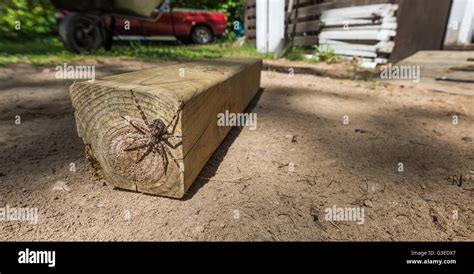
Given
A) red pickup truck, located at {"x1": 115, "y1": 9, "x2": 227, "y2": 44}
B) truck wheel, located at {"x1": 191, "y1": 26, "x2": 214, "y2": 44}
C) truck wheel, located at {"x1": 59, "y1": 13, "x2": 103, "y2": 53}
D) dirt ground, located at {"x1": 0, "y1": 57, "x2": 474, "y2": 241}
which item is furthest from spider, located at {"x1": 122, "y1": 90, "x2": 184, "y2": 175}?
truck wheel, located at {"x1": 191, "y1": 26, "x2": 214, "y2": 44}

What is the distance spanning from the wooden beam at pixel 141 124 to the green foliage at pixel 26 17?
374 inches

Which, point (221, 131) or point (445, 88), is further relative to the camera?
point (445, 88)

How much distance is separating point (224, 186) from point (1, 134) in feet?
5.51

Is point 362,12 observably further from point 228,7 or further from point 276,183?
point 228,7

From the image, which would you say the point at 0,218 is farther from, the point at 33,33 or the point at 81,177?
the point at 33,33

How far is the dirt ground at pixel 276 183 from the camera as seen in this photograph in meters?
1.24

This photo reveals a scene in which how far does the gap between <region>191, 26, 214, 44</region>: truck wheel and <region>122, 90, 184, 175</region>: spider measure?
10.6 m

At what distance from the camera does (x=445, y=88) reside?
3.79 meters

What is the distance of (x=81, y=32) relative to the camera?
19.0ft

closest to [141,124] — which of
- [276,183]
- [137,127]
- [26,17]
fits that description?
[137,127]

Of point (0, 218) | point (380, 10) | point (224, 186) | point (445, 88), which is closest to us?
→ point (0, 218)

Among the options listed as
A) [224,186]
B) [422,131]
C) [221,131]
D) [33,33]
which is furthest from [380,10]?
[33,33]

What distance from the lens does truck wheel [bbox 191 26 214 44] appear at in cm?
1114

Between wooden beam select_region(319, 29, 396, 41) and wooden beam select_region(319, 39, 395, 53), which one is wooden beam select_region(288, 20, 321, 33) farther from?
wooden beam select_region(319, 39, 395, 53)
